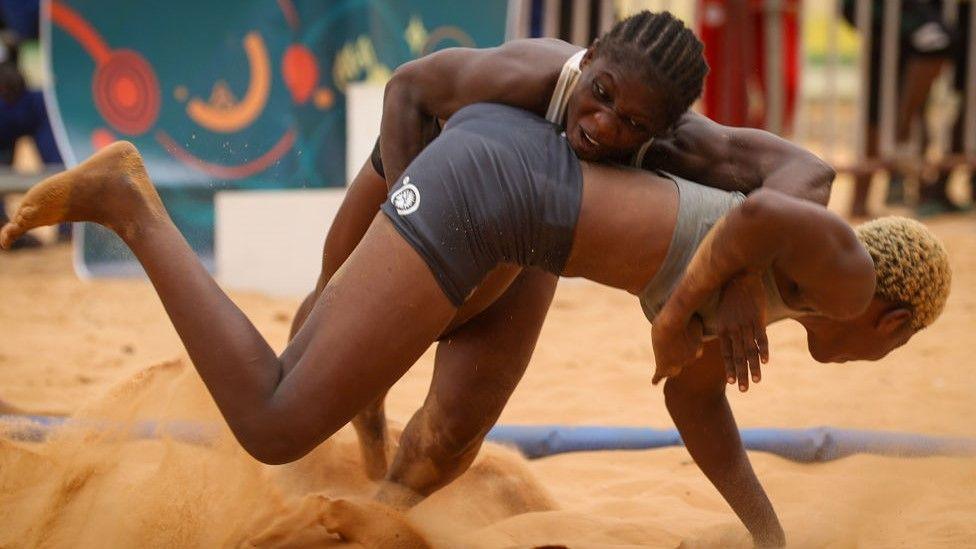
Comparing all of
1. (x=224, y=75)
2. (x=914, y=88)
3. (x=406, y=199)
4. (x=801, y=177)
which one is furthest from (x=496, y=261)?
(x=914, y=88)

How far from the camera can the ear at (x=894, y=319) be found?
255cm

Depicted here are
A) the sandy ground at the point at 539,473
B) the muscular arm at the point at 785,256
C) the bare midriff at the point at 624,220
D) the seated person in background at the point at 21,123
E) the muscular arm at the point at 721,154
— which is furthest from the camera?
the seated person in background at the point at 21,123

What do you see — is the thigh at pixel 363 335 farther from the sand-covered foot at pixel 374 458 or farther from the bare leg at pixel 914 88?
the bare leg at pixel 914 88

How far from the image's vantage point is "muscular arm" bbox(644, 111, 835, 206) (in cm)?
260

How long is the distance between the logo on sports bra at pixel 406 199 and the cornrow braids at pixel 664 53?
0.54m

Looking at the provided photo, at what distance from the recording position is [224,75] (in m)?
6.87

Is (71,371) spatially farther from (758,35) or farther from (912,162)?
(912,162)

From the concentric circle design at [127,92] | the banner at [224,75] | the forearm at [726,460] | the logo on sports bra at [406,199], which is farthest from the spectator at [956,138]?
the logo on sports bra at [406,199]

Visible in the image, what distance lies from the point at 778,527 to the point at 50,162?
7164 millimetres

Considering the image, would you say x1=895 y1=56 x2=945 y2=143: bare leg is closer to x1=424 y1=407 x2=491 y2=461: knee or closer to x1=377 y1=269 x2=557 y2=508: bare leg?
x1=377 y1=269 x2=557 y2=508: bare leg

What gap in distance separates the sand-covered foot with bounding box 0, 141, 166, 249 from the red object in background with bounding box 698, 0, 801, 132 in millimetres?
6272

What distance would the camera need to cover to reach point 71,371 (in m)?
4.84

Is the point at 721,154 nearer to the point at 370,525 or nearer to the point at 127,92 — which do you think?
the point at 370,525

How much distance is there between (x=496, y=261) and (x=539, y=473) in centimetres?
143
